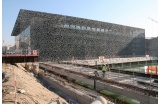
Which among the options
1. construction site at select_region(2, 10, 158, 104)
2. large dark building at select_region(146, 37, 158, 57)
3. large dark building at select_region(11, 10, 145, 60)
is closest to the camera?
construction site at select_region(2, 10, 158, 104)

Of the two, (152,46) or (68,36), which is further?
(152,46)

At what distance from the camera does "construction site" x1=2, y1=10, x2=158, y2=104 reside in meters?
13.9

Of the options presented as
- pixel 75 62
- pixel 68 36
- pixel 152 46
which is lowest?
pixel 75 62

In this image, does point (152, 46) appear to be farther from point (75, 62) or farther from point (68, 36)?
point (75, 62)

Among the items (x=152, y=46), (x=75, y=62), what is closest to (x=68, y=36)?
(x=75, y=62)

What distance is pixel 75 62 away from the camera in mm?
38375

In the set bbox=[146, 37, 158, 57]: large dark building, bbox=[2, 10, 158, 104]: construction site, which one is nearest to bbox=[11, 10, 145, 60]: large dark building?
bbox=[2, 10, 158, 104]: construction site

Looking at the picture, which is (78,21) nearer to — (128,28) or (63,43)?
(63,43)

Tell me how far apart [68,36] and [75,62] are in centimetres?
1253

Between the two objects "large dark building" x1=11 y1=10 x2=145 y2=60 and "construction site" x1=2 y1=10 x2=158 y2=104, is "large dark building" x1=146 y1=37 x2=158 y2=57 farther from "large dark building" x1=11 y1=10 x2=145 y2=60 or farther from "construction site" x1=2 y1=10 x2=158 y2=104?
"large dark building" x1=11 y1=10 x2=145 y2=60

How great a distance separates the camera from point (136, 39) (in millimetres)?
73000

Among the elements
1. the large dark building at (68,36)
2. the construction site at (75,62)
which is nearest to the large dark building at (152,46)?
the construction site at (75,62)

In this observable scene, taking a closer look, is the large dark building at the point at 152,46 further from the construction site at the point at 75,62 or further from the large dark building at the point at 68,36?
the large dark building at the point at 68,36

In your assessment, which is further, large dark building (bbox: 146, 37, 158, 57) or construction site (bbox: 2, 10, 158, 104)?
large dark building (bbox: 146, 37, 158, 57)
